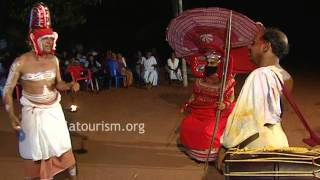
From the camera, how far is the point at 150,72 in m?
14.2

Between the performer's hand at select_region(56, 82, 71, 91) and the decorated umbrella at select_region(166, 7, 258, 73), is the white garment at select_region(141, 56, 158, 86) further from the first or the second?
the performer's hand at select_region(56, 82, 71, 91)

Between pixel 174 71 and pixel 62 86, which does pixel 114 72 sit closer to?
pixel 174 71

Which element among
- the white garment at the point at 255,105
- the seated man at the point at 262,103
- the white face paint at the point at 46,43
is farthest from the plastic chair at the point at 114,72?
the white garment at the point at 255,105

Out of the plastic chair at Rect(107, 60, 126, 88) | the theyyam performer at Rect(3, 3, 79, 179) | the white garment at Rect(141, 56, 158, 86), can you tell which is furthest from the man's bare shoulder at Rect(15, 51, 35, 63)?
the white garment at Rect(141, 56, 158, 86)

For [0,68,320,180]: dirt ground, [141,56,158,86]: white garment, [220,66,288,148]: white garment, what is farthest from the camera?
[141,56,158,86]: white garment

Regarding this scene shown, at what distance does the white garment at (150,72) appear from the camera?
1422cm

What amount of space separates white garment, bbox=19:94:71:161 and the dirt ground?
124 cm

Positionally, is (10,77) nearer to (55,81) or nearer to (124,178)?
(55,81)

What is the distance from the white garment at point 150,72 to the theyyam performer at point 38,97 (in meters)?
8.04

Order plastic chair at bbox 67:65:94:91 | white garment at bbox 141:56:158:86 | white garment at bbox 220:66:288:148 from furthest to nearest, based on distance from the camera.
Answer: white garment at bbox 141:56:158:86
plastic chair at bbox 67:65:94:91
white garment at bbox 220:66:288:148

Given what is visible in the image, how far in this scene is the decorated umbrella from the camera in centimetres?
720

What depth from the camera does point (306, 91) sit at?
13414 millimetres

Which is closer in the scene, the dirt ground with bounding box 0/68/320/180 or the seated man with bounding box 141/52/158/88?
the dirt ground with bounding box 0/68/320/180

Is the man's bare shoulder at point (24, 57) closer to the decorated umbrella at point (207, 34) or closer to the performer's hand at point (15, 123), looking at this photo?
the performer's hand at point (15, 123)
